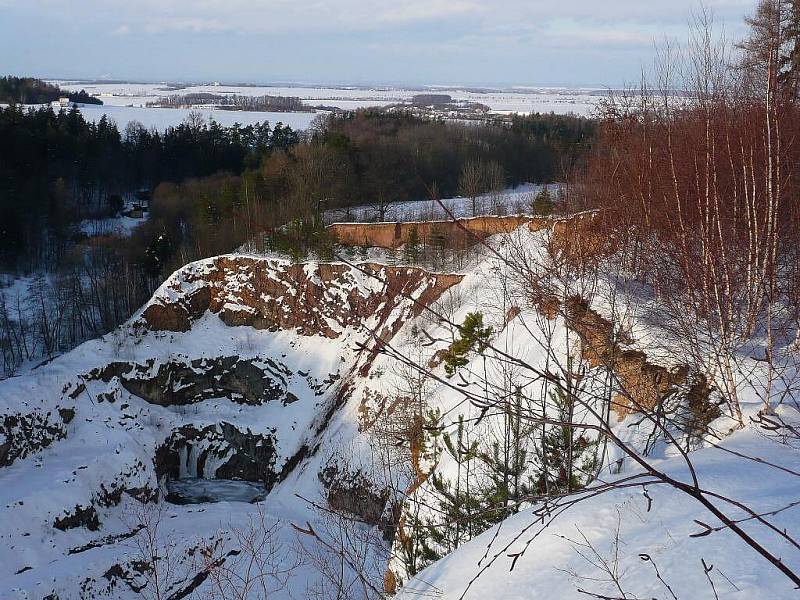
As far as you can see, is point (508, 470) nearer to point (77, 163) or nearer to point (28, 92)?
point (77, 163)

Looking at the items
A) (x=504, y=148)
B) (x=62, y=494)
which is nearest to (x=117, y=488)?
(x=62, y=494)

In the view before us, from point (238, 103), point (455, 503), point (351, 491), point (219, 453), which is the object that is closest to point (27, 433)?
point (219, 453)

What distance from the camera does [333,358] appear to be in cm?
2050

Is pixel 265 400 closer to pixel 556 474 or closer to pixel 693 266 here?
pixel 556 474

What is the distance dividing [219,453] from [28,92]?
5846cm

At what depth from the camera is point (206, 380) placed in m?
21.2

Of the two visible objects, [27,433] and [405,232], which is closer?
[27,433]

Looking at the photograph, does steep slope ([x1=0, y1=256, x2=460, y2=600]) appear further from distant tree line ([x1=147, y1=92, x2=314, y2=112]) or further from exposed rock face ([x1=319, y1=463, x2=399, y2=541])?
distant tree line ([x1=147, y1=92, x2=314, y2=112])

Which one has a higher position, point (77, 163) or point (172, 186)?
point (77, 163)

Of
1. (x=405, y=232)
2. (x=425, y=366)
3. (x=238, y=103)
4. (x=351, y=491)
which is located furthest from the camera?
(x=238, y=103)

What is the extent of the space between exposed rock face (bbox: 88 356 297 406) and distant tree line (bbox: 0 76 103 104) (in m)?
45.5

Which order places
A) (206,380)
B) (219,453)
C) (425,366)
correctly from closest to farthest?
(425,366)
(219,453)
(206,380)

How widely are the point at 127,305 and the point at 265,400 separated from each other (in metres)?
11.6

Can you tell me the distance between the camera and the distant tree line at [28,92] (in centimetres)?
5725
